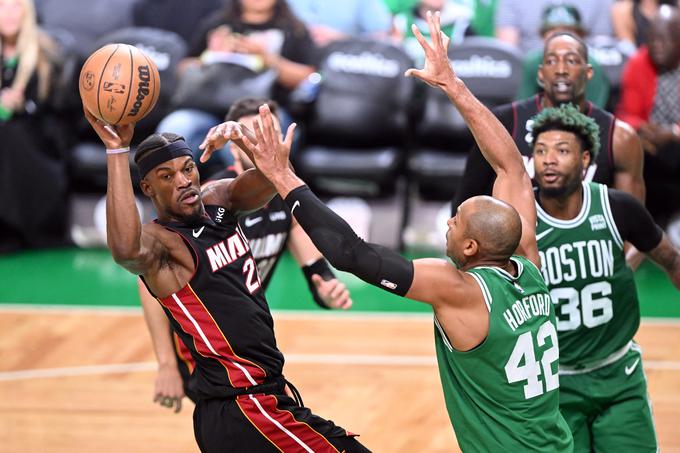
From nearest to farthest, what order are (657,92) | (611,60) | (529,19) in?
(657,92) → (611,60) → (529,19)

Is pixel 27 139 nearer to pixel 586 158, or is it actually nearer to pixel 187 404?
pixel 187 404

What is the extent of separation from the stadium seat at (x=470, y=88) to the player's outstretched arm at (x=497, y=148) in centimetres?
503

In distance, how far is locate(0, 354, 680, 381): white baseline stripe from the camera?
751 centimetres

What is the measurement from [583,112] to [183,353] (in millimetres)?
2240

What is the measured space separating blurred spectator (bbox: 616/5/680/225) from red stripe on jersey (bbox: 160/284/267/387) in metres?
5.58

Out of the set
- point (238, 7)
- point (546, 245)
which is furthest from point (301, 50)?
point (546, 245)

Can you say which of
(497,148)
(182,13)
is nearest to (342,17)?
(182,13)

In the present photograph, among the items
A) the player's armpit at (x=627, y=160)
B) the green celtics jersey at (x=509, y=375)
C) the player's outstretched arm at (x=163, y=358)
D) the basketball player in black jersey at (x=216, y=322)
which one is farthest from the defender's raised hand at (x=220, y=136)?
the player's armpit at (x=627, y=160)

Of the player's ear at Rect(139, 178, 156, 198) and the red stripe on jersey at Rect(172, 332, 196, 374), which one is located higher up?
the player's ear at Rect(139, 178, 156, 198)

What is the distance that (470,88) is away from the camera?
985cm

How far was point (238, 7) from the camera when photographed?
1018cm

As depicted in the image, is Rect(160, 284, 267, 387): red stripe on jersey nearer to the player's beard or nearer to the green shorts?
the player's beard

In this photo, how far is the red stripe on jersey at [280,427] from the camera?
4.46 metres

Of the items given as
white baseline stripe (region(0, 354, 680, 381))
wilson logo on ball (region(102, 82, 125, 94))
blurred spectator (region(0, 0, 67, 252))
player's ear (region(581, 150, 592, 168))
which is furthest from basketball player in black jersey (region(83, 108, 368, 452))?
blurred spectator (region(0, 0, 67, 252))
